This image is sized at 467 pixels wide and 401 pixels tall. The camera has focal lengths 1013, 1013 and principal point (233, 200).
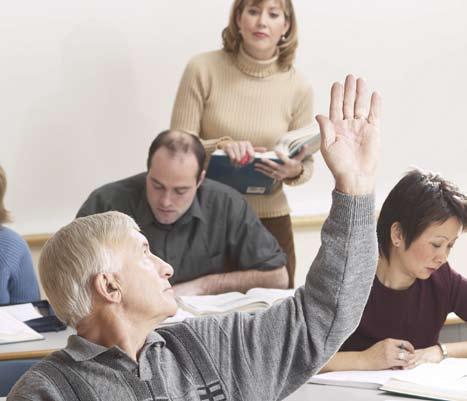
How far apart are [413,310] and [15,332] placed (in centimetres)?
119

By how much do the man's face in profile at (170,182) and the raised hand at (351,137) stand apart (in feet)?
5.47

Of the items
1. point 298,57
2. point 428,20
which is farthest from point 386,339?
point 428,20

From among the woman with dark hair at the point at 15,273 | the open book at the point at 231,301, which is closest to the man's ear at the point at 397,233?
the open book at the point at 231,301

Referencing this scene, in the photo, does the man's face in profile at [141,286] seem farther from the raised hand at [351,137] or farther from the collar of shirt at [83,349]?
the raised hand at [351,137]

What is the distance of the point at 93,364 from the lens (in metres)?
1.92

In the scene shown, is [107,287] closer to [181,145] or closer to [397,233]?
[397,233]

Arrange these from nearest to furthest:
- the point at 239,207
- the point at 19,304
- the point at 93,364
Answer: the point at 93,364 < the point at 19,304 < the point at 239,207

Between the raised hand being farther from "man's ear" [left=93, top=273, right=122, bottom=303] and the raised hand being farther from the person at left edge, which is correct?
the person at left edge

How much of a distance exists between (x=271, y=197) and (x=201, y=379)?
230 cm

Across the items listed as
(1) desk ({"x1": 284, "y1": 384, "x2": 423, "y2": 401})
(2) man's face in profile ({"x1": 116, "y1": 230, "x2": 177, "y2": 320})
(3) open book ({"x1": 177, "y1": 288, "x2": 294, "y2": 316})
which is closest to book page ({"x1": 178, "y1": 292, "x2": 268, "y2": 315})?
(3) open book ({"x1": 177, "y1": 288, "x2": 294, "y2": 316})

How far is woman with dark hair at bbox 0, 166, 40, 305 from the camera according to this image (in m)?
3.54

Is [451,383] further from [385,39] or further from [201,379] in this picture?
[385,39]

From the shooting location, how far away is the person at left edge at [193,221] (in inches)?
141

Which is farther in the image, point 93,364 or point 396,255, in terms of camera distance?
point 396,255
